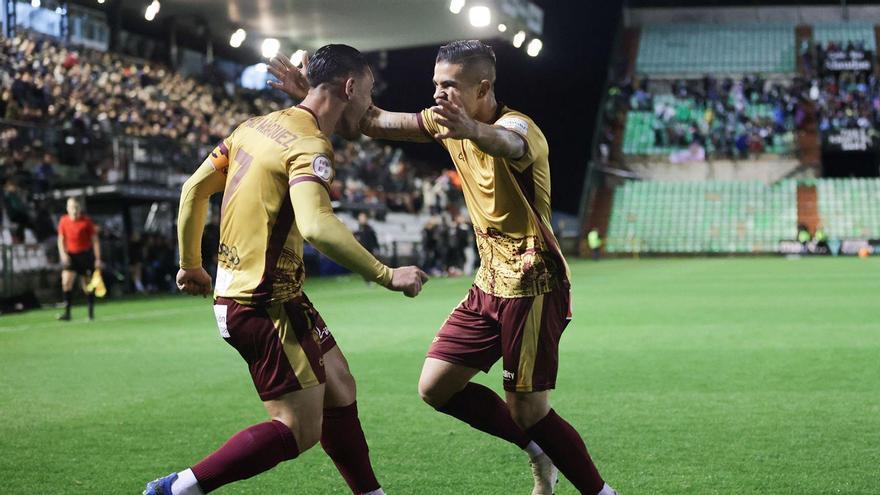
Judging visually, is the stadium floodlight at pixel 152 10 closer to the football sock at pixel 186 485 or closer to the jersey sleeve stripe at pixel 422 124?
the jersey sleeve stripe at pixel 422 124

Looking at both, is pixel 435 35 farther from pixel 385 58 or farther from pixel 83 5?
pixel 83 5

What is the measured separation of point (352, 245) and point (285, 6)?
2986 centimetres

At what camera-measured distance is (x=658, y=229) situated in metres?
47.9

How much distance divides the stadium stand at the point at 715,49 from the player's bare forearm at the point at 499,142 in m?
53.1

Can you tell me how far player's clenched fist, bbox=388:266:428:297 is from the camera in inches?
161

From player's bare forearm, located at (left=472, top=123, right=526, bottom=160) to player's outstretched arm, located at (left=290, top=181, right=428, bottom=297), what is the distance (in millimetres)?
655

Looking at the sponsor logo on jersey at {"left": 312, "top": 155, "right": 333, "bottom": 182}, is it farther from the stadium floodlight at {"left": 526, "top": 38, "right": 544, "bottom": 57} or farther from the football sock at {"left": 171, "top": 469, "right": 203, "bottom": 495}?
the stadium floodlight at {"left": 526, "top": 38, "right": 544, "bottom": 57}

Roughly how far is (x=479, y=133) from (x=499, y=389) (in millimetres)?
5146

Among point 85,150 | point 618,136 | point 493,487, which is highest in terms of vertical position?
point 618,136

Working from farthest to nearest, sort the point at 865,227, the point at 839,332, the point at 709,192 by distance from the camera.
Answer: the point at 709,192 → the point at 865,227 → the point at 839,332

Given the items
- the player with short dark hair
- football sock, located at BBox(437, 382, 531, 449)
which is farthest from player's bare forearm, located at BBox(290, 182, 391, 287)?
the player with short dark hair

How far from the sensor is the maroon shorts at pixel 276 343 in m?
4.30

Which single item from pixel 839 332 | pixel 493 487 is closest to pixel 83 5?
pixel 839 332

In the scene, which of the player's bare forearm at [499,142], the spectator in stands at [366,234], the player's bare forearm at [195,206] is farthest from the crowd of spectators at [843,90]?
the player's bare forearm at [195,206]
